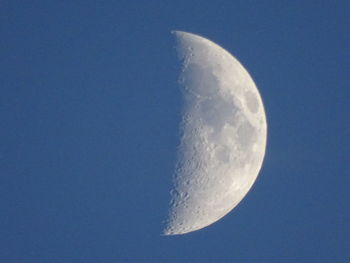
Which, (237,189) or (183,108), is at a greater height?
(183,108)

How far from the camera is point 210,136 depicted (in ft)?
38.1

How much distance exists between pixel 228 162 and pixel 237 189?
1.10 meters

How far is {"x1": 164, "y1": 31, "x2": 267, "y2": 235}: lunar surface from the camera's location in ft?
38.1

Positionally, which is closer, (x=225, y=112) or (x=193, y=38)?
(x=225, y=112)

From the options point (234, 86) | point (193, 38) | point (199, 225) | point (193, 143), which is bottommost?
point (199, 225)

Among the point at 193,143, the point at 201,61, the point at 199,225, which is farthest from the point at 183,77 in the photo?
the point at 199,225

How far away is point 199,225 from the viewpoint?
41.3 feet

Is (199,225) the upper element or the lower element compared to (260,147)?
lower

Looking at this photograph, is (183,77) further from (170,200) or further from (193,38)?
(170,200)

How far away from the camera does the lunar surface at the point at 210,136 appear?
11.6m

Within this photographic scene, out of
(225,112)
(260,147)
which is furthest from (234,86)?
(260,147)

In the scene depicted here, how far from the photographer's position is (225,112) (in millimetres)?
11711

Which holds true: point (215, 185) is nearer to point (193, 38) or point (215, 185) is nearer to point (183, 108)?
point (183, 108)

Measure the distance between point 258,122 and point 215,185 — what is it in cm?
182
